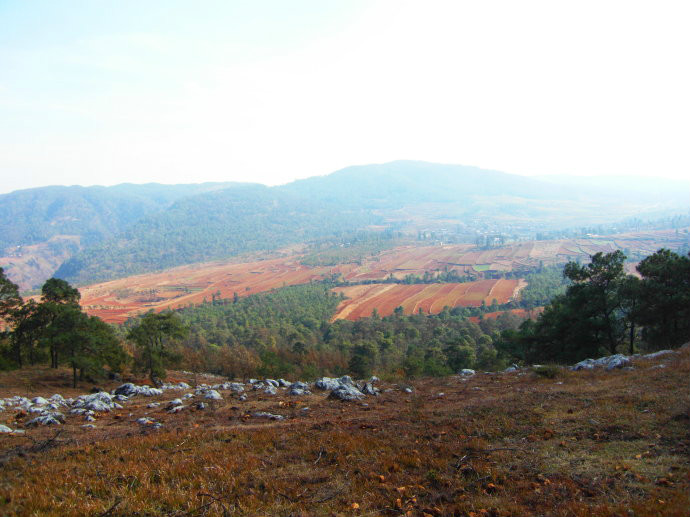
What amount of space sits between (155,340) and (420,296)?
93.8 metres

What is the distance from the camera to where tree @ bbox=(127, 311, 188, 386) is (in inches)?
1178

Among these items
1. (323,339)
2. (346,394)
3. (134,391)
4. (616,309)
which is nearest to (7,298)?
(134,391)

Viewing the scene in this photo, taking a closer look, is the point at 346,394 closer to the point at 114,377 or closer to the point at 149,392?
the point at 149,392

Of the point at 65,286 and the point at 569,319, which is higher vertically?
the point at 65,286

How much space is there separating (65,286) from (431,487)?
36.1 m

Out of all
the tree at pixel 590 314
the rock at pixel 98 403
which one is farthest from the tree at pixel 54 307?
the tree at pixel 590 314

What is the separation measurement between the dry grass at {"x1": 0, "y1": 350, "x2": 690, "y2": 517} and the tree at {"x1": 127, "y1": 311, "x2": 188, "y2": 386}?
15715 mm

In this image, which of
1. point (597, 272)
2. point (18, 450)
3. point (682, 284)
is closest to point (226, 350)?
point (18, 450)

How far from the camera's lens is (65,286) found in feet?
106

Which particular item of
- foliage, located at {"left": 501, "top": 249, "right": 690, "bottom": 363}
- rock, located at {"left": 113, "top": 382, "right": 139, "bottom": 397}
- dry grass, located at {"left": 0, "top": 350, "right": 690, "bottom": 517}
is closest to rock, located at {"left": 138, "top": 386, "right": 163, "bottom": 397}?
rock, located at {"left": 113, "top": 382, "right": 139, "bottom": 397}

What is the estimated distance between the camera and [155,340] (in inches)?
1206

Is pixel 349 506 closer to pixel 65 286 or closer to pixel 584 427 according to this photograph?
pixel 584 427

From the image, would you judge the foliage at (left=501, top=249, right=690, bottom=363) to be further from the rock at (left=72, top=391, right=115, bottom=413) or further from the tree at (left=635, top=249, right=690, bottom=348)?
the rock at (left=72, top=391, right=115, bottom=413)

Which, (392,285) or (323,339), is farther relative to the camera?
(392,285)
